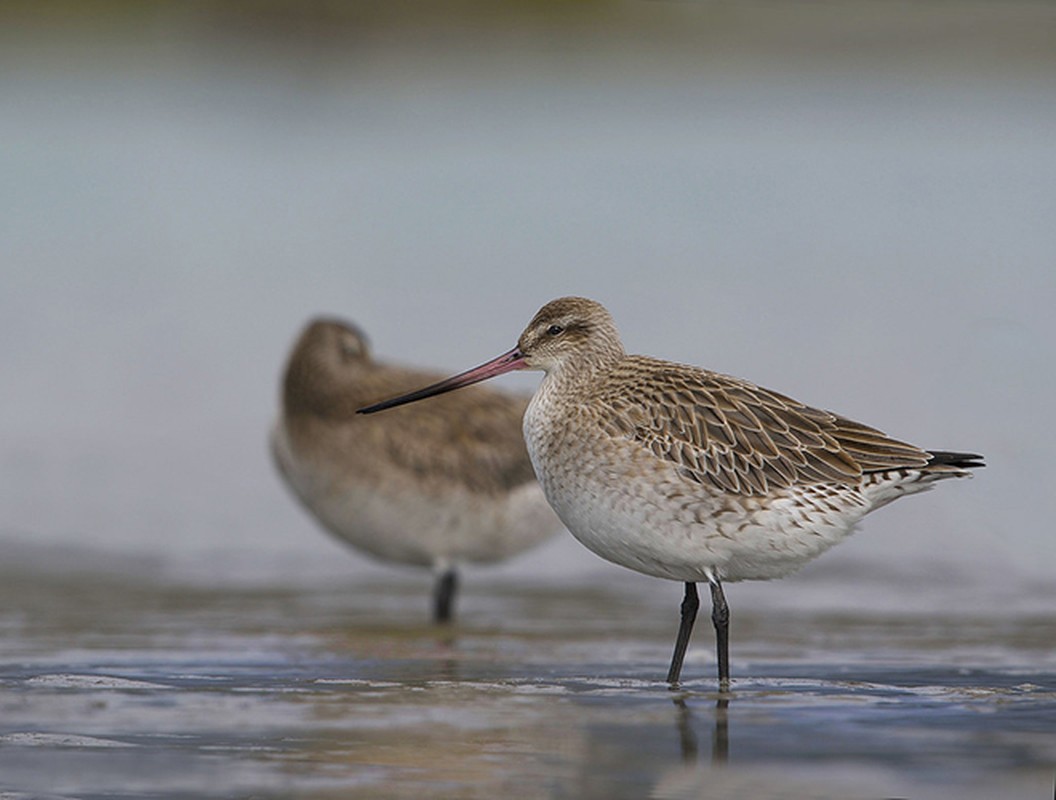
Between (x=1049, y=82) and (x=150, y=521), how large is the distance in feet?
65.6

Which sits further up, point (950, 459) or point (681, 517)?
point (950, 459)

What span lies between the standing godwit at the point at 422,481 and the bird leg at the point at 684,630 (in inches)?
87.8

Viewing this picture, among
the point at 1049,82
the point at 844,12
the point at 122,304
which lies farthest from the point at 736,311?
the point at 844,12

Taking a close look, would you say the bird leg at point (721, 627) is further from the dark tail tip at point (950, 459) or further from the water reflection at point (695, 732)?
the dark tail tip at point (950, 459)

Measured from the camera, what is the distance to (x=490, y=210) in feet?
61.5

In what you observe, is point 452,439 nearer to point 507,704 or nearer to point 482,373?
point 482,373

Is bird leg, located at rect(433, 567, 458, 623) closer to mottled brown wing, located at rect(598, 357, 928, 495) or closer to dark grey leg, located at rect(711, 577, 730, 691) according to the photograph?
mottled brown wing, located at rect(598, 357, 928, 495)

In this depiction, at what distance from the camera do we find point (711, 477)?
6.43 metres

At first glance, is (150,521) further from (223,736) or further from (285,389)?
(223,736)

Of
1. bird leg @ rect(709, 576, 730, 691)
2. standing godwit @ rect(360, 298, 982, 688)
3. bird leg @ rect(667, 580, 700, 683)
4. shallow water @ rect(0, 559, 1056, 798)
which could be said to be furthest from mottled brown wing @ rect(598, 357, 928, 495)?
shallow water @ rect(0, 559, 1056, 798)

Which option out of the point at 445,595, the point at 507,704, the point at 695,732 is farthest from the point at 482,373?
the point at 695,732

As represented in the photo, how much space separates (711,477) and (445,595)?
8.36 ft

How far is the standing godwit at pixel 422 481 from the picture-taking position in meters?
8.93

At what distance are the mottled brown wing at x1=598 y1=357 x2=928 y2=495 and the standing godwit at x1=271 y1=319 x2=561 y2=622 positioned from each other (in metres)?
2.18
